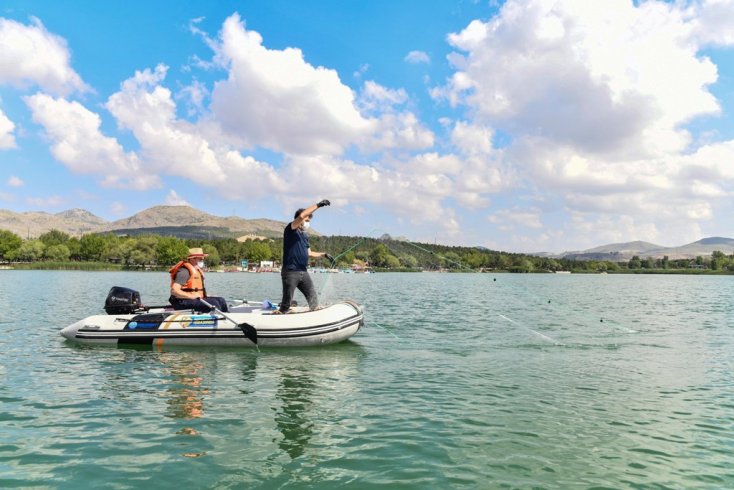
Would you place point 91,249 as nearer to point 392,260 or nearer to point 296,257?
point 392,260

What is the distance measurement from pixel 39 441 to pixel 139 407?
2.00 metres

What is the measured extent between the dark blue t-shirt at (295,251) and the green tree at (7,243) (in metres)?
205

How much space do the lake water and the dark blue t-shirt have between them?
2.63m

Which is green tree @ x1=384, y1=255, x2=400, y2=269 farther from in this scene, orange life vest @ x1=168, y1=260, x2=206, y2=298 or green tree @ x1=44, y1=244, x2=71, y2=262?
green tree @ x1=44, y1=244, x2=71, y2=262

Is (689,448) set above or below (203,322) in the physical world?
below

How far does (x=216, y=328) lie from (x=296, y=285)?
2944 millimetres

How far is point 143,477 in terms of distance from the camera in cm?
656

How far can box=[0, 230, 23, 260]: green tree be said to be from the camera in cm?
18162

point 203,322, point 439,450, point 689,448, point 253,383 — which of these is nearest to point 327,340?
point 203,322

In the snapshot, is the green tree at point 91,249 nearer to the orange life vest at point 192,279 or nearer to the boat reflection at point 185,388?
the orange life vest at point 192,279

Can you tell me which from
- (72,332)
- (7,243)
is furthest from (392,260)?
(7,243)

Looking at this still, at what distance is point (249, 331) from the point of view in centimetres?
1614

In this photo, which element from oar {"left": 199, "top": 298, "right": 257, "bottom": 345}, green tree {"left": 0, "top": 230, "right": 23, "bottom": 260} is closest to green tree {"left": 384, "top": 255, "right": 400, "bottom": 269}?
oar {"left": 199, "top": 298, "right": 257, "bottom": 345}

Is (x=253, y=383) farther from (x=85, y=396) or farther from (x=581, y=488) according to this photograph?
(x=581, y=488)
